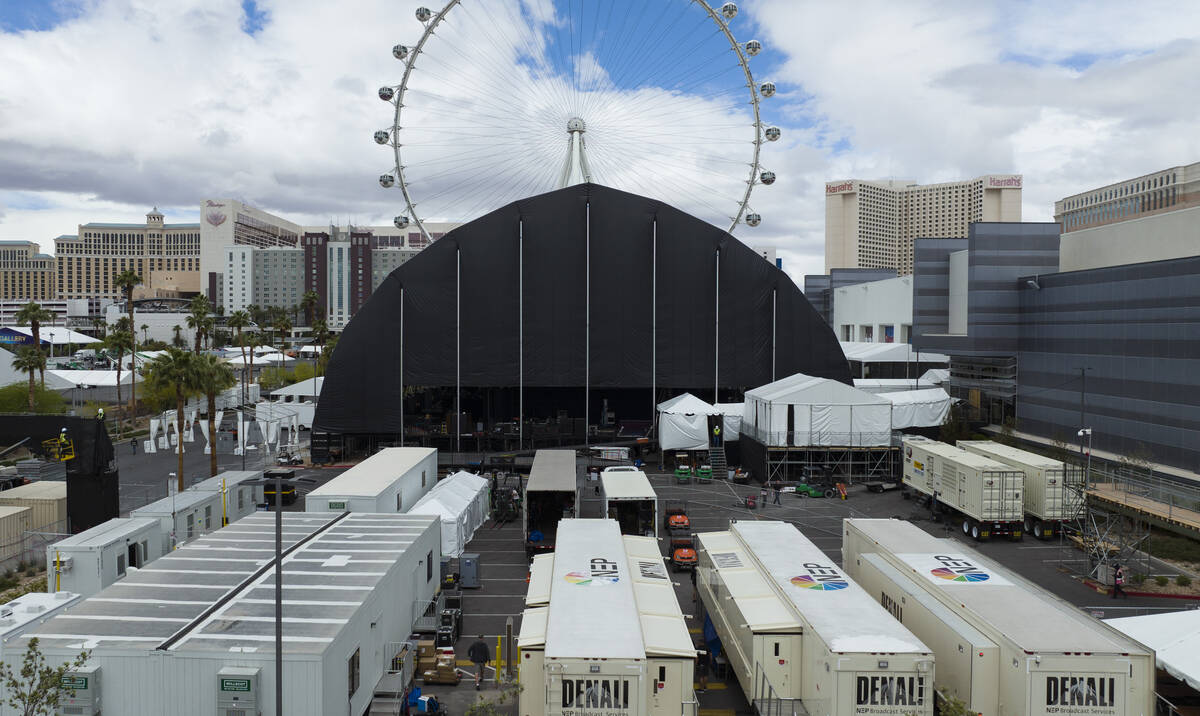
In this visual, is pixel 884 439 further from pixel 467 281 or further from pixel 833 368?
pixel 467 281

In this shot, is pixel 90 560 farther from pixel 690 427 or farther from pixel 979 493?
pixel 690 427

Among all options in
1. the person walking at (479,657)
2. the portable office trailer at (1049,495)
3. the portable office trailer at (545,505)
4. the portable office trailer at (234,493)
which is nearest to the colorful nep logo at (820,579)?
Result: the person walking at (479,657)

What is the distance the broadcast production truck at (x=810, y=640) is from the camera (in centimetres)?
1500

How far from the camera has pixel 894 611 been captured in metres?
19.8

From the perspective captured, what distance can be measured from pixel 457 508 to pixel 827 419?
24591mm

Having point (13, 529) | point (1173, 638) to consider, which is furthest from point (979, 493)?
point (13, 529)

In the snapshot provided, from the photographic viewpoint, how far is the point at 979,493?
110 ft

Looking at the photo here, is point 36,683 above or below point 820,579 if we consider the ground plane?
below

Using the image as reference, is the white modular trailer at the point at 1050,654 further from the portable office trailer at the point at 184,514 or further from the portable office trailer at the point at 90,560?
the portable office trailer at the point at 184,514

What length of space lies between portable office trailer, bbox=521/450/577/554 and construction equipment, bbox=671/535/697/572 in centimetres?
472

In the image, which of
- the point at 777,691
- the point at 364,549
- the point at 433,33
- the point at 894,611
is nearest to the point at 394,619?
the point at 364,549

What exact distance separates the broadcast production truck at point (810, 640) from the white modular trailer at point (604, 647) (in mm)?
1662

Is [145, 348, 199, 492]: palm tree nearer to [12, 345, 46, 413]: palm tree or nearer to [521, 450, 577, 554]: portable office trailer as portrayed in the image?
[521, 450, 577, 554]: portable office trailer

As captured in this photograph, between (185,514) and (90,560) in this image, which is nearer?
(90,560)
